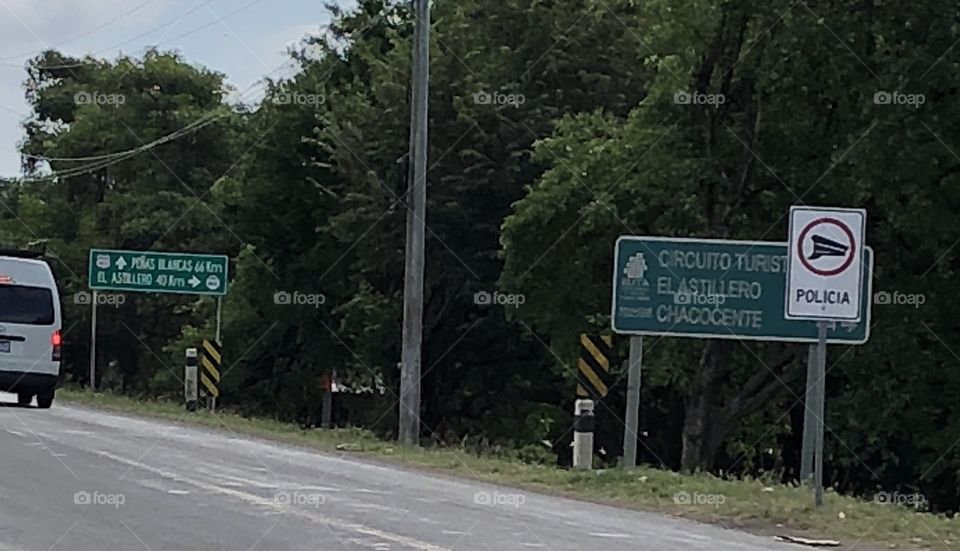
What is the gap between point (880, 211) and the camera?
27344 millimetres

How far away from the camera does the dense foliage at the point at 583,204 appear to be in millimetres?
27016

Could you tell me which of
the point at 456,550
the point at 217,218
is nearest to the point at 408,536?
the point at 456,550

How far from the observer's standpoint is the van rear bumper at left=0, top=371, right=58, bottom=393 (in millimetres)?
26391

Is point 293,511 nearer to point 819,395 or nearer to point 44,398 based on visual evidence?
point 819,395

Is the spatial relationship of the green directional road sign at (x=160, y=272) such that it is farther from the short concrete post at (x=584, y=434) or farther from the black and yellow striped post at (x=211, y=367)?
the short concrete post at (x=584, y=434)

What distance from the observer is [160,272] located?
114 ft

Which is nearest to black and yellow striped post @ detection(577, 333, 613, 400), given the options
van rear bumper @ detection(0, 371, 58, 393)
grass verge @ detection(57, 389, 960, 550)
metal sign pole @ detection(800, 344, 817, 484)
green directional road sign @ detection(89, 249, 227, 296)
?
grass verge @ detection(57, 389, 960, 550)

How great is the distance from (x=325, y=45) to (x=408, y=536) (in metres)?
34.0

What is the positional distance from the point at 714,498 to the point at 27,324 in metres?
14.2

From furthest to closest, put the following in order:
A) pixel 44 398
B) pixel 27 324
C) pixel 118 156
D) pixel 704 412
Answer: pixel 118 156 < pixel 704 412 < pixel 44 398 < pixel 27 324

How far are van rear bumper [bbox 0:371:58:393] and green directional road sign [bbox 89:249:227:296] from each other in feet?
23.8

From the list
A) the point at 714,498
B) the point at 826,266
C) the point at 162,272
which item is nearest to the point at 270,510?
the point at 714,498

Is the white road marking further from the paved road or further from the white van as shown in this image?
the white van

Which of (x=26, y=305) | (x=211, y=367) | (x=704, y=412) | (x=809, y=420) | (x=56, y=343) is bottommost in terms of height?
(x=704, y=412)
